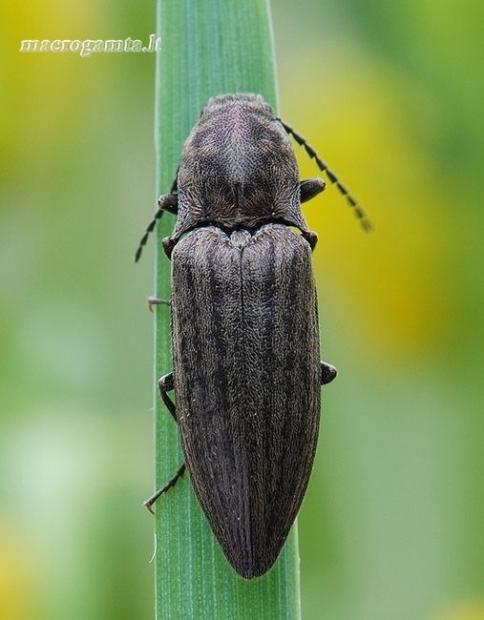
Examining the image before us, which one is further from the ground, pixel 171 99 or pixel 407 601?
pixel 171 99

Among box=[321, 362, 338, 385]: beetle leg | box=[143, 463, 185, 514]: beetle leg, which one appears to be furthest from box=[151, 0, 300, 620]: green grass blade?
box=[321, 362, 338, 385]: beetle leg

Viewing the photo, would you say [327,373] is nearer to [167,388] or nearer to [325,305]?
[167,388]

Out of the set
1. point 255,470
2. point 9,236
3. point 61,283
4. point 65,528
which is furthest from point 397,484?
point 9,236

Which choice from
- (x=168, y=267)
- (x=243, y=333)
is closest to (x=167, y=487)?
(x=243, y=333)

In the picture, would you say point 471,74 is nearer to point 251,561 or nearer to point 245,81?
point 245,81

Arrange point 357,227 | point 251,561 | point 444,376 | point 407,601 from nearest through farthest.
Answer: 1. point 251,561
2. point 407,601
3. point 444,376
4. point 357,227

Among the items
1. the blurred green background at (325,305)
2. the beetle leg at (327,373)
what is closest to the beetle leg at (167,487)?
the blurred green background at (325,305)
